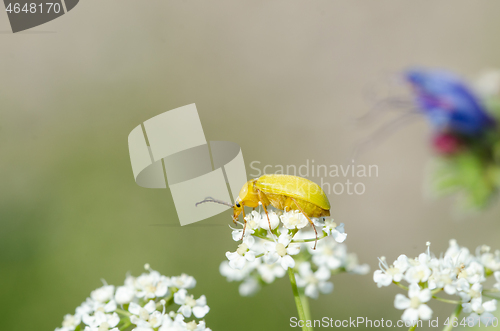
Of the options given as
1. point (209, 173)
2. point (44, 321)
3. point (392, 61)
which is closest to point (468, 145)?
point (209, 173)

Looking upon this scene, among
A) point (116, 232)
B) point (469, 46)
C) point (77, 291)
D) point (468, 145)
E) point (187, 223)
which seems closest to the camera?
point (468, 145)

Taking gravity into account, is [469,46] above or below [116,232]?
above

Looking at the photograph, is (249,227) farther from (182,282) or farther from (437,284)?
(437,284)

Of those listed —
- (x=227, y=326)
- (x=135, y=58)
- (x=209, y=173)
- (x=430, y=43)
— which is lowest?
(x=227, y=326)

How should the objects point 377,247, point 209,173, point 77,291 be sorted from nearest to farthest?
point 209,173 → point 77,291 → point 377,247

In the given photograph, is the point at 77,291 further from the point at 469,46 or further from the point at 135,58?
the point at 469,46

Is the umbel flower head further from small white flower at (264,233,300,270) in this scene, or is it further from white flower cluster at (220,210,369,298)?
small white flower at (264,233,300,270)

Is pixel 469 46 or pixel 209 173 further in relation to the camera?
pixel 469 46
